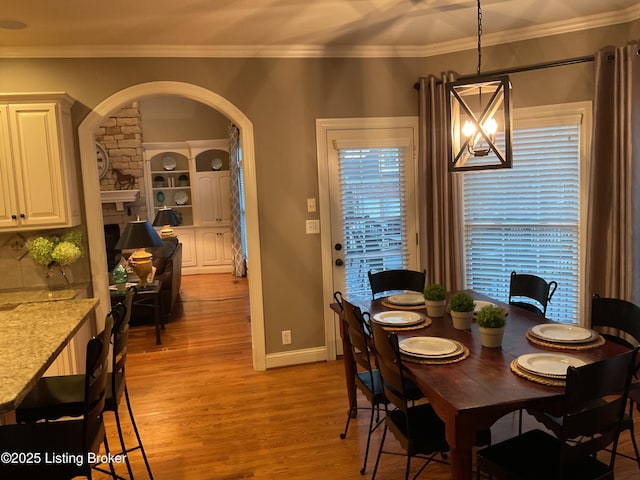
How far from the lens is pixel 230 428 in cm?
343

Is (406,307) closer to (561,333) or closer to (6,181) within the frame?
(561,333)

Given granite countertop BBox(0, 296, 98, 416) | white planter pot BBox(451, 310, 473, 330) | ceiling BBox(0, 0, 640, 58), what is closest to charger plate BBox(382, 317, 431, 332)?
white planter pot BBox(451, 310, 473, 330)

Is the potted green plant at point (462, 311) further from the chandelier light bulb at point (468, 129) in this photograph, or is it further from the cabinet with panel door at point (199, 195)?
the cabinet with panel door at point (199, 195)

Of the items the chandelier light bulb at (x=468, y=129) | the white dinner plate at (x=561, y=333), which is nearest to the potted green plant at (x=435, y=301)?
the white dinner plate at (x=561, y=333)

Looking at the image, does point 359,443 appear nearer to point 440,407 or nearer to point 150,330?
point 440,407

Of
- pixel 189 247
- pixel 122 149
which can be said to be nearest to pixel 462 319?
pixel 189 247

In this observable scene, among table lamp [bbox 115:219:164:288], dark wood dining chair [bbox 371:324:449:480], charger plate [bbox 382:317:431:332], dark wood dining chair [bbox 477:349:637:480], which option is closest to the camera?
dark wood dining chair [bbox 477:349:637:480]

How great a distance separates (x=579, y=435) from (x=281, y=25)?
10.4 feet

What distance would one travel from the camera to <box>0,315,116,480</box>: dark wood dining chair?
5.63 feet

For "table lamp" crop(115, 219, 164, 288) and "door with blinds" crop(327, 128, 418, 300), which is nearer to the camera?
"door with blinds" crop(327, 128, 418, 300)

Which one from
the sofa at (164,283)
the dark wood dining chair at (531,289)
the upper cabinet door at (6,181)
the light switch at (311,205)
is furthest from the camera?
the sofa at (164,283)

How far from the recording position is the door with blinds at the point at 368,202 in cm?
446

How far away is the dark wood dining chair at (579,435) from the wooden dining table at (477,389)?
0.11 meters

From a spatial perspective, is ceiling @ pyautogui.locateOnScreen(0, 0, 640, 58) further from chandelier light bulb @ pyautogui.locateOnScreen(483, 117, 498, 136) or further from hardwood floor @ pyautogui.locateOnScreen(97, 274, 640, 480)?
hardwood floor @ pyautogui.locateOnScreen(97, 274, 640, 480)
